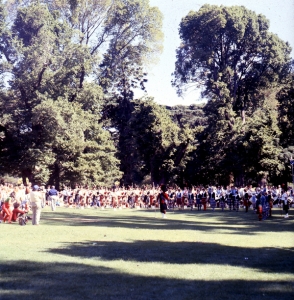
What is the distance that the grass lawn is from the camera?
778 cm

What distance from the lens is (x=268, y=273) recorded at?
9.31 m

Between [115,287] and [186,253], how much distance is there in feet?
13.1

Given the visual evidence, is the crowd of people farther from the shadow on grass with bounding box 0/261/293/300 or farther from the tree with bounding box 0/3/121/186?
the shadow on grass with bounding box 0/261/293/300

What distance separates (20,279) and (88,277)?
53.3 inches

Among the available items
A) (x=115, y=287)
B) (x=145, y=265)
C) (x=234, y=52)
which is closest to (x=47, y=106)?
(x=234, y=52)

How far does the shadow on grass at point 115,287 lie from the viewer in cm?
748

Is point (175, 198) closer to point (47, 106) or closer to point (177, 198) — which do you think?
point (177, 198)

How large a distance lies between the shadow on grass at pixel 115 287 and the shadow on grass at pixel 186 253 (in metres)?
1.62

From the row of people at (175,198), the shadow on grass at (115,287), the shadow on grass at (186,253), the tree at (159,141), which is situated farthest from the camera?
the tree at (159,141)

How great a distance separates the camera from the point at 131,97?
57.7 metres

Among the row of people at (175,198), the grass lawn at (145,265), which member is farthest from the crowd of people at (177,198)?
the grass lawn at (145,265)

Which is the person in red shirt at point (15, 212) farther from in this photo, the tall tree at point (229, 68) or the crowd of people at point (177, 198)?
the tall tree at point (229, 68)

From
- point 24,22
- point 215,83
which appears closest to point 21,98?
point 24,22

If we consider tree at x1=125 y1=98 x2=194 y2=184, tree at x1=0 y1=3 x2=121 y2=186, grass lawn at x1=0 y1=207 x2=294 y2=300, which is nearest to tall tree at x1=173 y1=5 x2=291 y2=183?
tree at x1=125 y1=98 x2=194 y2=184
